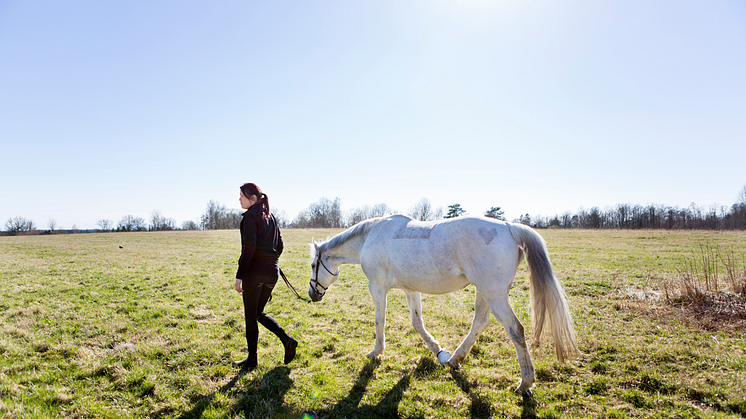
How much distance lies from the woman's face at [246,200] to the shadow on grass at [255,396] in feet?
7.62

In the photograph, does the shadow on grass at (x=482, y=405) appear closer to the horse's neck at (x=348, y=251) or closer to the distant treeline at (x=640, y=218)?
the horse's neck at (x=348, y=251)

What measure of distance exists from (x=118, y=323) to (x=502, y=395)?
24.4 ft

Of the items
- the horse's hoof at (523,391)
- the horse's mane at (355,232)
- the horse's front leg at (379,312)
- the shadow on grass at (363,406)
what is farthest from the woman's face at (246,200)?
the horse's hoof at (523,391)

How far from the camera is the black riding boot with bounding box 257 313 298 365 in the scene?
4.44 meters

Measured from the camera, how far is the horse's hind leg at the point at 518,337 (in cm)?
378

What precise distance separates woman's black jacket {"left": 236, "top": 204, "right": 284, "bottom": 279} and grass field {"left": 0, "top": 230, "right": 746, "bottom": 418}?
1453 millimetres

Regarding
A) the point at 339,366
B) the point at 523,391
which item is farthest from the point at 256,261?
the point at 523,391

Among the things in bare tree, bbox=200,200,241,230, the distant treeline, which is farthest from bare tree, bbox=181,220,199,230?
the distant treeline

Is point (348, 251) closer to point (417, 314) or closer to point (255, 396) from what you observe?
point (417, 314)

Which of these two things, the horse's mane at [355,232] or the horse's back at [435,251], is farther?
the horse's mane at [355,232]

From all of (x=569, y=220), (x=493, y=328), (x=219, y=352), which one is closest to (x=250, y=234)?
(x=219, y=352)

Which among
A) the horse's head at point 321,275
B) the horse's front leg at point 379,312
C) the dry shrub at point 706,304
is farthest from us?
the dry shrub at point 706,304

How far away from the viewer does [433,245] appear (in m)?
4.28

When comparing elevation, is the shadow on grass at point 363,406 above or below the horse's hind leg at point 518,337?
below
